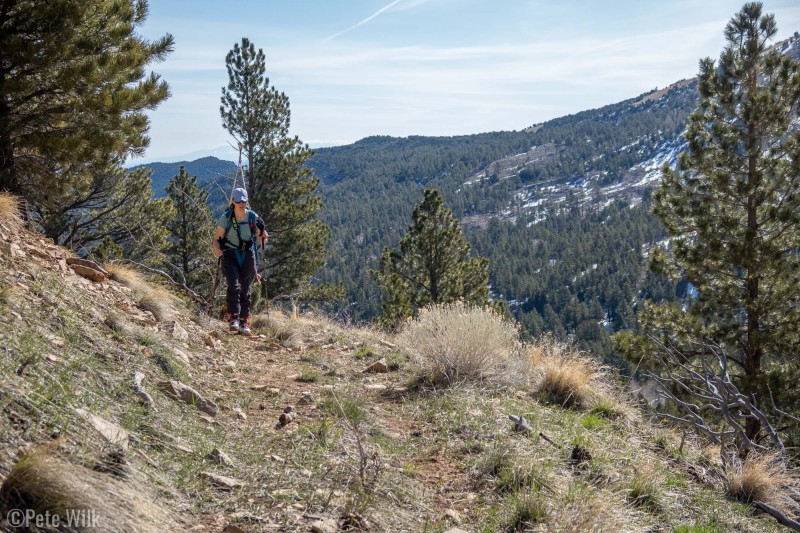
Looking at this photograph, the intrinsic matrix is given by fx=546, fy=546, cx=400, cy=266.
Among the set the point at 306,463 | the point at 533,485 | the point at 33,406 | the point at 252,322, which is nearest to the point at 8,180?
the point at 252,322

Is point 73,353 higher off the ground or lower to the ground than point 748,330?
higher

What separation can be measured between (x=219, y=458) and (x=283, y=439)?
2.11 ft

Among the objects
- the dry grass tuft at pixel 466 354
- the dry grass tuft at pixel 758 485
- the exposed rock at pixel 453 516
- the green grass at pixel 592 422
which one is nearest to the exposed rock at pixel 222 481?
the exposed rock at pixel 453 516

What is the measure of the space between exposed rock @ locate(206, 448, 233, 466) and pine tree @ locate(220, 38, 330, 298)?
16225 millimetres

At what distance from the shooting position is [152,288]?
6219 millimetres

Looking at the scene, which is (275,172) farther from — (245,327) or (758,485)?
(758,485)

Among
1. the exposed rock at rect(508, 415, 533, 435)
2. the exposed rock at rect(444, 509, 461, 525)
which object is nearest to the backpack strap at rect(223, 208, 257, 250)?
the exposed rock at rect(508, 415, 533, 435)

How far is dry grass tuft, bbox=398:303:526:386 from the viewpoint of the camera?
523 centimetres

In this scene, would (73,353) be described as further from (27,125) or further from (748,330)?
(748,330)

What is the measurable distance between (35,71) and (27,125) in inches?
26.0

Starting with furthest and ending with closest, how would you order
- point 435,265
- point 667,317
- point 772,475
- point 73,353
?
A: point 435,265 < point 667,317 < point 772,475 < point 73,353

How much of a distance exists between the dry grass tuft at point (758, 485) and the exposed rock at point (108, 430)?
3.80 m

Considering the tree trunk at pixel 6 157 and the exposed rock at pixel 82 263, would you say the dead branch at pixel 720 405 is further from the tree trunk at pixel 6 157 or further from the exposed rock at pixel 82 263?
the tree trunk at pixel 6 157

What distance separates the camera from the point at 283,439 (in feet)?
11.5
